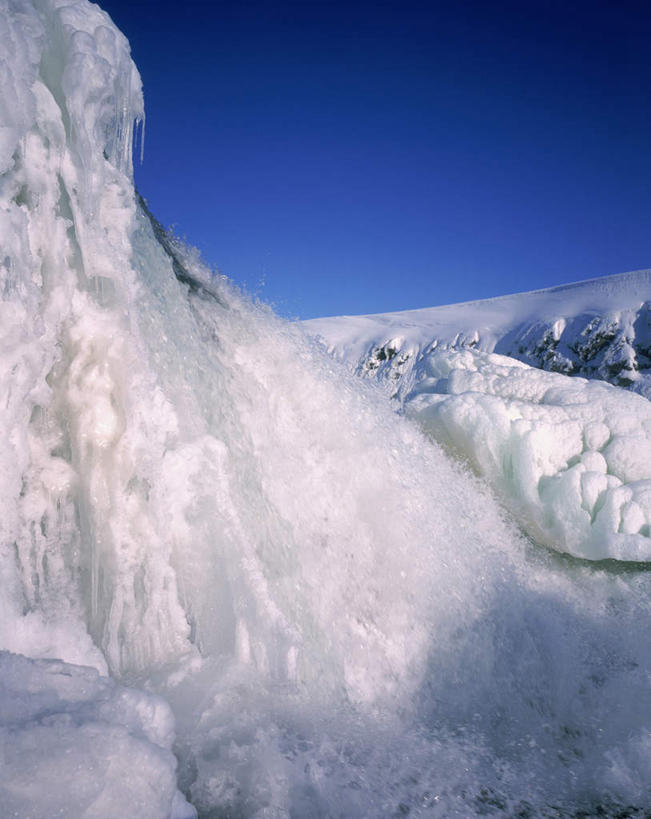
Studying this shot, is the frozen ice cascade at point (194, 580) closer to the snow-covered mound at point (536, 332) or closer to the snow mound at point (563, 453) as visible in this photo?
the snow mound at point (563, 453)

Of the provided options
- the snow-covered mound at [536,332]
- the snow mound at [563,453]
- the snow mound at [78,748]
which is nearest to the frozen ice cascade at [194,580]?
the snow mound at [78,748]

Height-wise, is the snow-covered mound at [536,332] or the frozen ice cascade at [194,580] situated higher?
the snow-covered mound at [536,332]

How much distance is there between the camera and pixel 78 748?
4.27 ft

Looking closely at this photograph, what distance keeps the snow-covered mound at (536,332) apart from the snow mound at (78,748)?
1332 centimetres

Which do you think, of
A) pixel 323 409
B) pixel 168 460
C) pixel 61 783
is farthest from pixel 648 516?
pixel 61 783

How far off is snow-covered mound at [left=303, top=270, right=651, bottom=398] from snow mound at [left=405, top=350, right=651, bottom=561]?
9.42m

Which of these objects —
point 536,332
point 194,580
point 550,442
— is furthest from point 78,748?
point 536,332

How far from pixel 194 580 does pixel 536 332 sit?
27.7 m

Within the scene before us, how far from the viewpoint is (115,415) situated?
2.40 metres

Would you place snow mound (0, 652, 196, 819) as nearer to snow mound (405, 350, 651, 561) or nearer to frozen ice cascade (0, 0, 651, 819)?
frozen ice cascade (0, 0, 651, 819)

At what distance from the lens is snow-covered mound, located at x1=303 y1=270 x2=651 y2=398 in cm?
2214

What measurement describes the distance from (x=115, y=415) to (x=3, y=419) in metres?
0.49

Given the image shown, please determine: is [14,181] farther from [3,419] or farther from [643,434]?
[643,434]

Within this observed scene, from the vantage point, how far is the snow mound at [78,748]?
3.95 ft
